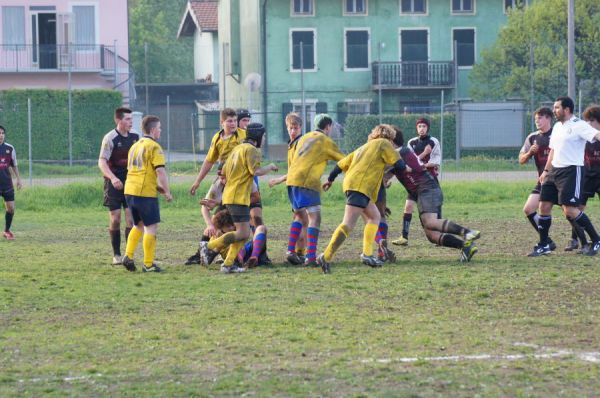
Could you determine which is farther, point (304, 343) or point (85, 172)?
point (85, 172)

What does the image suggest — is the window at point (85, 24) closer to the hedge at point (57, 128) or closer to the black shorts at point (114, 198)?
the hedge at point (57, 128)

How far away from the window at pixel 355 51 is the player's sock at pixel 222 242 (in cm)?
3843

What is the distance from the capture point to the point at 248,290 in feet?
39.1

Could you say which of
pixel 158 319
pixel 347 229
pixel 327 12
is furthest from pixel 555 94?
pixel 158 319

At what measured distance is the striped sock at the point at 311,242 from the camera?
13727 millimetres

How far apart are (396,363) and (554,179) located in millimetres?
7122

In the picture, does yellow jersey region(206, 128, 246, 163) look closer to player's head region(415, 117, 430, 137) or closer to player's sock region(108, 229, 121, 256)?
player's sock region(108, 229, 121, 256)

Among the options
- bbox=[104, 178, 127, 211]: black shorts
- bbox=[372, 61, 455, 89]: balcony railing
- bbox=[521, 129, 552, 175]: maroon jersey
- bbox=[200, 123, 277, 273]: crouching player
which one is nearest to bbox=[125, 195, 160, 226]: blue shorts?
bbox=[200, 123, 277, 273]: crouching player

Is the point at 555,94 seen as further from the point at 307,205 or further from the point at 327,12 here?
the point at 307,205

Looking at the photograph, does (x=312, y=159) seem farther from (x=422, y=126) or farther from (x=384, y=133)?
(x=422, y=126)

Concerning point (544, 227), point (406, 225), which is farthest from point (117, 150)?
point (544, 227)

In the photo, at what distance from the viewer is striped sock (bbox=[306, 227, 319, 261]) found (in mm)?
13727

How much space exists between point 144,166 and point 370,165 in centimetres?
259

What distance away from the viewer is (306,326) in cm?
957
